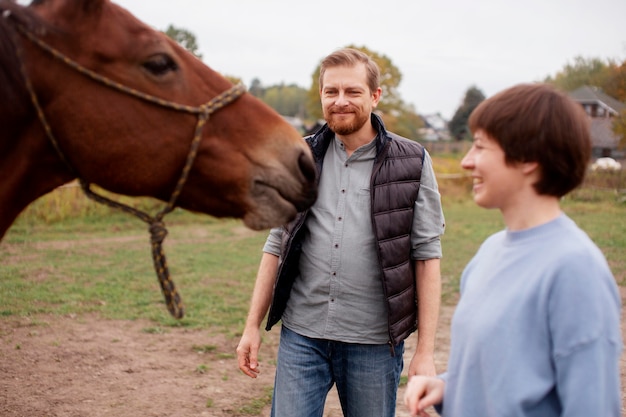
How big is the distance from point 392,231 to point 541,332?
47.3 inches

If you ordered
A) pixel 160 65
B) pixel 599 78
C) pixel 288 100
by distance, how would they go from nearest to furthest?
pixel 160 65 < pixel 599 78 < pixel 288 100

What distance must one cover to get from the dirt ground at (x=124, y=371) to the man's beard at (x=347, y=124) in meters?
2.63

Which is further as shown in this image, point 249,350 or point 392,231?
point 249,350

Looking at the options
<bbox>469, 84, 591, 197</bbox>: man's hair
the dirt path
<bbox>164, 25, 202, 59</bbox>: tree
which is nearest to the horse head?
<bbox>469, 84, 591, 197</bbox>: man's hair

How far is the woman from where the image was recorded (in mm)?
1384

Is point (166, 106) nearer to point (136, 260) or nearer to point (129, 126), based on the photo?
point (129, 126)

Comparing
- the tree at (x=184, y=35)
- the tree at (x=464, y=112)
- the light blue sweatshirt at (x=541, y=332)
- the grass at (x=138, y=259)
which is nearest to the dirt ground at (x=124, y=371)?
the grass at (x=138, y=259)

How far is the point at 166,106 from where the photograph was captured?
2.00 metres

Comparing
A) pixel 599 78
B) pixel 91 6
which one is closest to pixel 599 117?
pixel 599 78

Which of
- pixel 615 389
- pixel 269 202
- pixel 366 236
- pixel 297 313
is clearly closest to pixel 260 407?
pixel 297 313

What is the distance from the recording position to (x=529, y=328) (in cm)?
150

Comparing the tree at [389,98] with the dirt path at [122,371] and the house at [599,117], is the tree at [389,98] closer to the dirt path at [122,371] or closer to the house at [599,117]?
the house at [599,117]

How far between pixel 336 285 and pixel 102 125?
1295 mm

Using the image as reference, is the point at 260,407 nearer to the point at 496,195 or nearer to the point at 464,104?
the point at 496,195
